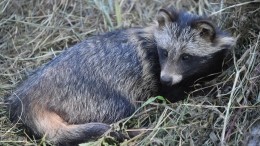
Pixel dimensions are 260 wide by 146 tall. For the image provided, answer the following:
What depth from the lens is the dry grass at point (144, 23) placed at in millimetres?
5301

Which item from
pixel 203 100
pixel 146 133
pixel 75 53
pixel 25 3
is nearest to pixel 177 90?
pixel 203 100

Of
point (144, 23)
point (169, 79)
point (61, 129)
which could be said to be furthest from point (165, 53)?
point (144, 23)

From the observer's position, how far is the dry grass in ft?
17.4

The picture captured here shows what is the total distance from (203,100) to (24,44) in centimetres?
273

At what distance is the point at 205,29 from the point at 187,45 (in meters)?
0.24

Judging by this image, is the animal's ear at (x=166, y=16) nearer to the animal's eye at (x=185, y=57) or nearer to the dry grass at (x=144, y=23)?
the animal's eye at (x=185, y=57)

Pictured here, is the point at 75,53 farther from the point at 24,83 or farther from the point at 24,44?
the point at 24,44

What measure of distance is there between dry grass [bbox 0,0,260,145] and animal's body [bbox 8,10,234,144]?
0.20 m

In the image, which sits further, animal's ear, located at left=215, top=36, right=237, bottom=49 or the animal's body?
animal's ear, located at left=215, top=36, right=237, bottom=49

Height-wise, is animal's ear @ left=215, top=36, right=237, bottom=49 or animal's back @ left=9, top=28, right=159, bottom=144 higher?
animal's ear @ left=215, top=36, right=237, bottom=49

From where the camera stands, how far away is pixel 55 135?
552 cm

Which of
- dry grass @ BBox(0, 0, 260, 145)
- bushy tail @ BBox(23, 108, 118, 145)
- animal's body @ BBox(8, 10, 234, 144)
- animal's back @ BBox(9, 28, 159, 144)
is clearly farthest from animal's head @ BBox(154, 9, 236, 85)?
bushy tail @ BBox(23, 108, 118, 145)

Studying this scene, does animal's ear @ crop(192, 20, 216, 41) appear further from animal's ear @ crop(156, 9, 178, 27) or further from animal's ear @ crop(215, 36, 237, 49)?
animal's ear @ crop(156, 9, 178, 27)

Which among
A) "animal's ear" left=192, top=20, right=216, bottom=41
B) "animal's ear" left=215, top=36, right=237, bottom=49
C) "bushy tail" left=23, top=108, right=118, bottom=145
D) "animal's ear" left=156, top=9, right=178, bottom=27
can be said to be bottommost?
"bushy tail" left=23, top=108, right=118, bottom=145
